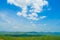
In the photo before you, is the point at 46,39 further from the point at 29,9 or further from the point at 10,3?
the point at 10,3

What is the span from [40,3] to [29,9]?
0.77ft

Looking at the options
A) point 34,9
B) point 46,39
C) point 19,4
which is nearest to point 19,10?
point 19,4

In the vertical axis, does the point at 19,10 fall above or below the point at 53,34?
above

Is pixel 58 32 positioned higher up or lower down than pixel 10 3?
lower down

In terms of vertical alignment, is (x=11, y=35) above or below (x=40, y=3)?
below

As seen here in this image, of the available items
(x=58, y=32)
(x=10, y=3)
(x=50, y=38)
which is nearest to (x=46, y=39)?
(x=50, y=38)

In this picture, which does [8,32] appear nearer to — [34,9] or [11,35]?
[11,35]

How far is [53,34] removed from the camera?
2.65 meters

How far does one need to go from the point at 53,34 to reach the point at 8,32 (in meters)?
0.84

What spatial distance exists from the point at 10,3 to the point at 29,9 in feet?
1.18

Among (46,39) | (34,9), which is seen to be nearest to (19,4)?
(34,9)

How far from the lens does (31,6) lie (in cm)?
257

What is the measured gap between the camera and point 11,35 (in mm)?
2637

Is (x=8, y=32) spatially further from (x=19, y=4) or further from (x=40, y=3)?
(x=40, y=3)
